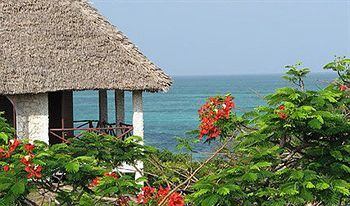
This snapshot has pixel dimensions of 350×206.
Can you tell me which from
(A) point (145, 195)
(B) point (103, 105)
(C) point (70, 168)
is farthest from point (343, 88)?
(B) point (103, 105)

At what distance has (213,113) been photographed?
6.70 meters

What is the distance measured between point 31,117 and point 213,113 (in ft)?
20.9

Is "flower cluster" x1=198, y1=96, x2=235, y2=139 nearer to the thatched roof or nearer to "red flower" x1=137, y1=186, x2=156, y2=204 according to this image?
"red flower" x1=137, y1=186, x2=156, y2=204

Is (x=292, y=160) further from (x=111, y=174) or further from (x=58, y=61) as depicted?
(x=58, y=61)

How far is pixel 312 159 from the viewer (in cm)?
505

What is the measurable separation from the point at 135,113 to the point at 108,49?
3.63 ft

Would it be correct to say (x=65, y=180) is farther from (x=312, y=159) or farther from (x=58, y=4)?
(x=58, y=4)

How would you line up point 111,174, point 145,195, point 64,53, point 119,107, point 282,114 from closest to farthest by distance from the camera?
point 282,114 → point 111,174 → point 145,195 → point 64,53 → point 119,107

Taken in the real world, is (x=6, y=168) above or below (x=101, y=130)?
above

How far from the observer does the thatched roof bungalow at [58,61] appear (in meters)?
12.3

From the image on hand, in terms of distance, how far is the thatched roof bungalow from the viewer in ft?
40.3

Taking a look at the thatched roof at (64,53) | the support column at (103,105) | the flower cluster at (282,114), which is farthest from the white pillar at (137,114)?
the flower cluster at (282,114)

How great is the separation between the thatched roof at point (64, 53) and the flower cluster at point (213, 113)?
5649 mm

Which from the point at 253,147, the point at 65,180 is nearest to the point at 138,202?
the point at 65,180
